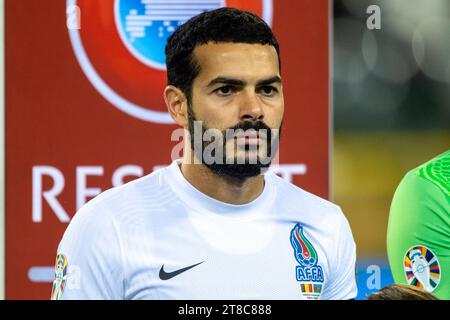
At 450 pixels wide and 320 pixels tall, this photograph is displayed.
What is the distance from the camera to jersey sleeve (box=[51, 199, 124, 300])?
222cm

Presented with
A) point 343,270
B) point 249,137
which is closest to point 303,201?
point 343,270

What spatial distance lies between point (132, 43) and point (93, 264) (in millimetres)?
836

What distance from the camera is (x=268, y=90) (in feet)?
7.71

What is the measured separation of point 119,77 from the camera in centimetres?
277

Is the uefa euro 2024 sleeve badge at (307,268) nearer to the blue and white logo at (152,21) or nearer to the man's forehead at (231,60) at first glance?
the man's forehead at (231,60)

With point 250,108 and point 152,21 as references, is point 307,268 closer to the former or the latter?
point 250,108

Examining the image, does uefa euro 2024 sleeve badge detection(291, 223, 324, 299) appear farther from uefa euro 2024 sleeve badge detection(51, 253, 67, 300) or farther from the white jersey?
uefa euro 2024 sleeve badge detection(51, 253, 67, 300)

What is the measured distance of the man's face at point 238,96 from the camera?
2.28 metres

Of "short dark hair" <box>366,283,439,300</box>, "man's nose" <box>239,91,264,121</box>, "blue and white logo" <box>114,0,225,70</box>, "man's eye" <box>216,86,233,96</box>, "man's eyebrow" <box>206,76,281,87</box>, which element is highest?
"blue and white logo" <box>114,0,225,70</box>

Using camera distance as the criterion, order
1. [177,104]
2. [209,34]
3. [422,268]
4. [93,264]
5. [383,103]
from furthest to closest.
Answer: [383,103] < [422,268] < [177,104] < [209,34] < [93,264]

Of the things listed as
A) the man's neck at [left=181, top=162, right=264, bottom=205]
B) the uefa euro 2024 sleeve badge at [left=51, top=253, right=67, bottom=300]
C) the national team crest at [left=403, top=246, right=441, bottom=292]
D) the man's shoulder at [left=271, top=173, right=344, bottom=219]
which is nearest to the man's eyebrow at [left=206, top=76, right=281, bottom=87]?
the man's neck at [left=181, top=162, right=264, bottom=205]

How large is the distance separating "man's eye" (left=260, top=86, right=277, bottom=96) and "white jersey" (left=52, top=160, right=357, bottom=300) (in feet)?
0.95

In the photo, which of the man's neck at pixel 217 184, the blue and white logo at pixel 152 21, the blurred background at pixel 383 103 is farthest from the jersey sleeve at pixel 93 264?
the blurred background at pixel 383 103

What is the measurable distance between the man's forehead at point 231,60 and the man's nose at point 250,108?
63 millimetres
